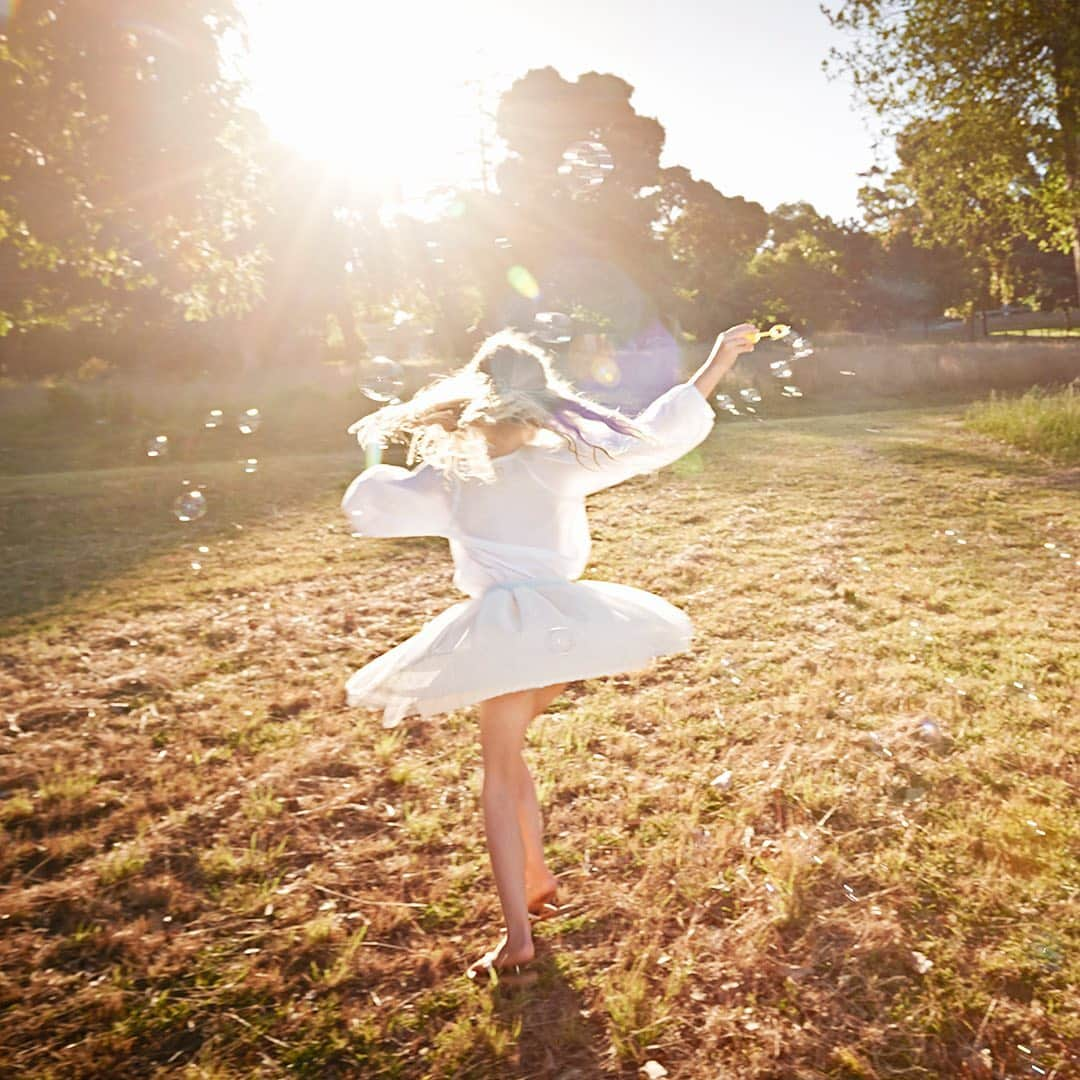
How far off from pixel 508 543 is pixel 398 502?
0.43 metres

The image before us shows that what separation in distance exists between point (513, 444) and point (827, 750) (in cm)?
298

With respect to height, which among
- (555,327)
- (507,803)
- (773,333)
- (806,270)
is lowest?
(507,803)

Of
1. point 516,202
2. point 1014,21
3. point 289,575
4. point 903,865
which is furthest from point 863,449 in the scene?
point 516,202

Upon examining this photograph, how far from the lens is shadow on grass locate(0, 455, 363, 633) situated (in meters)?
9.29

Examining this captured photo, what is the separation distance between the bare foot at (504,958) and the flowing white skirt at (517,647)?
98cm

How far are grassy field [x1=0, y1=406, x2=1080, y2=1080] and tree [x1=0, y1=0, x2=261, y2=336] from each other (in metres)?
4.46

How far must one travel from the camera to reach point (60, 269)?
12477 mm

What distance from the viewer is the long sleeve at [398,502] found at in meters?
3.19

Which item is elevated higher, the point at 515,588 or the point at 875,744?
the point at 515,588

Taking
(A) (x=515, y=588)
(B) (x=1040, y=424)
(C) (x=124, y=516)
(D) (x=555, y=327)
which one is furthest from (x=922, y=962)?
(B) (x=1040, y=424)

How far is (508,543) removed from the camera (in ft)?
10.7

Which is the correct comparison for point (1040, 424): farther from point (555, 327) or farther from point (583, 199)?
point (583, 199)

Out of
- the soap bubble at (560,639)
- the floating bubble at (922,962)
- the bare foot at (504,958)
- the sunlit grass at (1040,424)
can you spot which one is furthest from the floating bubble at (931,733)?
the sunlit grass at (1040,424)

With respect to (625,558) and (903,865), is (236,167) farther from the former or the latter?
(903,865)
